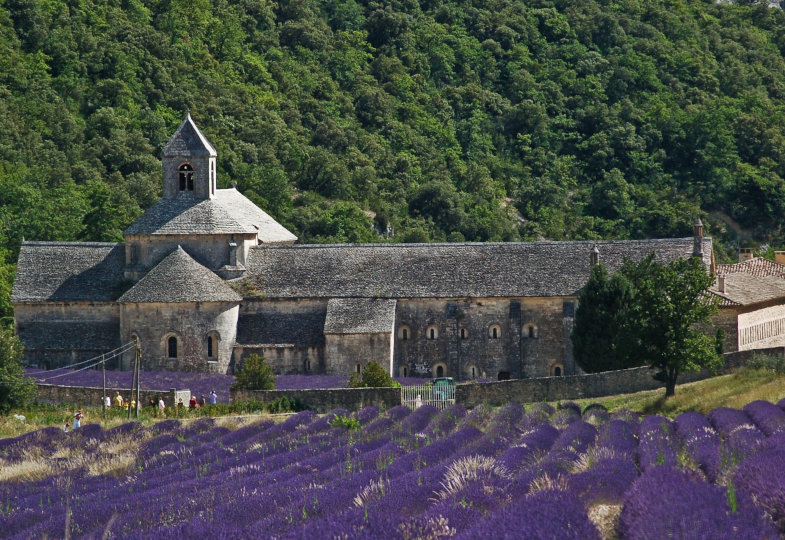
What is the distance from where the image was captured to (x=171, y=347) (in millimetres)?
67938

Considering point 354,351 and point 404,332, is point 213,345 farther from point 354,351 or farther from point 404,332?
point 404,332

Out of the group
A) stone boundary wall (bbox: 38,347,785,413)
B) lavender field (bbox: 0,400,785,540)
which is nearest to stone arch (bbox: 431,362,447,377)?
stone boundary wall (bbox: 38,347,785,413)

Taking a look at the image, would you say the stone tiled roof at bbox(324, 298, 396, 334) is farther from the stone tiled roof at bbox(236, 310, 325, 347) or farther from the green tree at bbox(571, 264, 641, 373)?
the green tree at bbox(571, 264, 641, 373)

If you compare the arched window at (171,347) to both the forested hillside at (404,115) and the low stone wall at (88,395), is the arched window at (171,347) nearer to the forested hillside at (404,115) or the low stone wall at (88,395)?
the low stone wall at (88,395)

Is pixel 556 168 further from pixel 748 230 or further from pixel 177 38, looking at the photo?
pixel 177 38

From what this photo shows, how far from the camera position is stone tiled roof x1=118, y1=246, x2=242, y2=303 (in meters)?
67.6

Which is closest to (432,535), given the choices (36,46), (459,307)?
(459,307)

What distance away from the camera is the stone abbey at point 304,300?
6788 cm

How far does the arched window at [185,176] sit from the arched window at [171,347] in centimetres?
1115

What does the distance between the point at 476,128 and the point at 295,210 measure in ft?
115

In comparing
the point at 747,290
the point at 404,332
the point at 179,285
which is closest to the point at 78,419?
the point at 179,285

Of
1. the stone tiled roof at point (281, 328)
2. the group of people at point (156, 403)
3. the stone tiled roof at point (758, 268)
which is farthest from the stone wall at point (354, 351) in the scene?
the stone tiled roof at point (758, 268)

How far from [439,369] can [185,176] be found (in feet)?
57.1

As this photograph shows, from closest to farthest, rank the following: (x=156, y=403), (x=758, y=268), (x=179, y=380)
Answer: (x=156, y=403)
(x=179, y=380)
(x=758, y=268)
